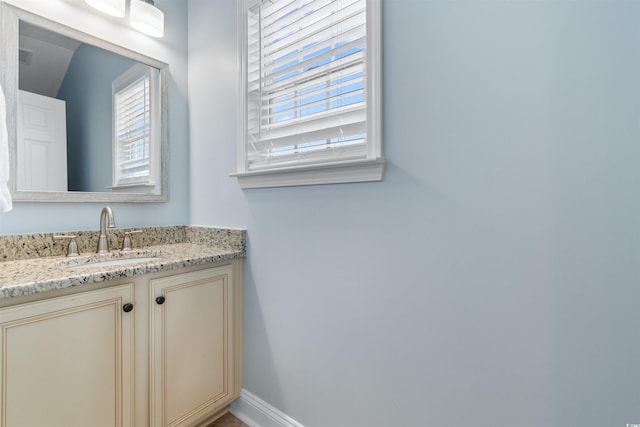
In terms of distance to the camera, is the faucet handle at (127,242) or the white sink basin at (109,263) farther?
the faucet handle at (127,242)

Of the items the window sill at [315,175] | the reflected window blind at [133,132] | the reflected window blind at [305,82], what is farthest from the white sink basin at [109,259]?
the reflected window blind at [305,82]

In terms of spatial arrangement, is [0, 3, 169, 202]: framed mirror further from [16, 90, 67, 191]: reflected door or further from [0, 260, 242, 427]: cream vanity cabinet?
[0, 260, 242, 427]: cream vanity cabinet

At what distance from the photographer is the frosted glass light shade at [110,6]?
4.53ft

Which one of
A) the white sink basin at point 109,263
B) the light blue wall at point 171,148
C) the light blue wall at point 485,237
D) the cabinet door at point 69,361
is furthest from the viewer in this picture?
the light blue wall at point 171,148

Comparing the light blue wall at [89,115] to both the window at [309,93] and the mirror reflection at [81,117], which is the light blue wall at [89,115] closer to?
the mirror reflection at [81,117]

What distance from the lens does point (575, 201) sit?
28.5 inches

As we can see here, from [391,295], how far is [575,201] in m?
0.59

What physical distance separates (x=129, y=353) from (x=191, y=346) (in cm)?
26

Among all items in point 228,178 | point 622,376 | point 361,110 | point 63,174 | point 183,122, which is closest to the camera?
point 622,376

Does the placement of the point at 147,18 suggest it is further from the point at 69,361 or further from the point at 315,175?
the point at 69,361

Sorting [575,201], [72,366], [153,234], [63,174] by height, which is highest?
[63,174]

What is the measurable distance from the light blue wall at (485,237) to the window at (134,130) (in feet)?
3.14

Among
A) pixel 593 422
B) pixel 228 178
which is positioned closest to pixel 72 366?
pixel 228 178

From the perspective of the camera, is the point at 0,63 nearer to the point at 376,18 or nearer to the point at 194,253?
the point at 194,253
